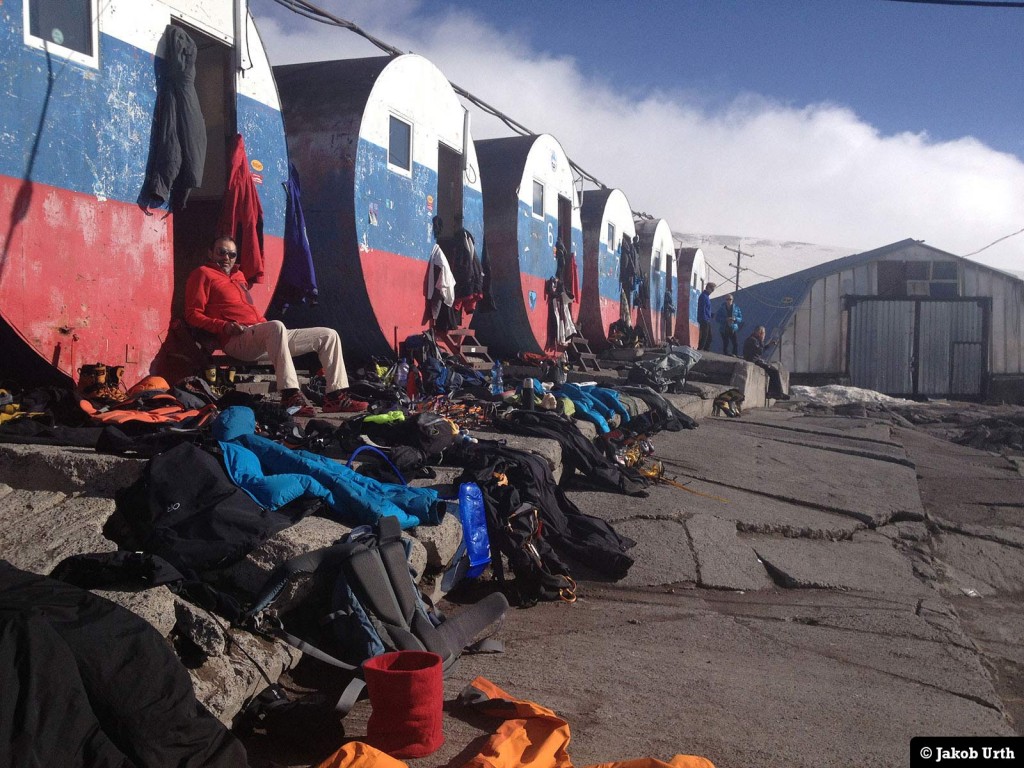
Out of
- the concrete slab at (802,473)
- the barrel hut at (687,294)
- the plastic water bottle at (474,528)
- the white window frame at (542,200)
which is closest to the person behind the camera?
the plastic water bottle at (474,528)

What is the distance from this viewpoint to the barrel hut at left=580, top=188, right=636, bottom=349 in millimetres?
14539

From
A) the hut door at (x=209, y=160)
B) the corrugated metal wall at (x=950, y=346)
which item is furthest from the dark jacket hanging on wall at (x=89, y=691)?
the corrugated metal wall at (x=950, y=346)

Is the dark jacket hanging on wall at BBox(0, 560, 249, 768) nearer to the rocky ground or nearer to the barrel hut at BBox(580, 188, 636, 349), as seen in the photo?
the rocky ground

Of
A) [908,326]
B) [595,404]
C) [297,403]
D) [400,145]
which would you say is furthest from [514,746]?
[908,326]

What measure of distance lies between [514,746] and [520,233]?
9253mm

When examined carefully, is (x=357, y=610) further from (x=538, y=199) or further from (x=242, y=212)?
(x=538, y=199)

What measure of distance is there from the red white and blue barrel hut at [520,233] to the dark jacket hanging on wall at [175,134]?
542 cm

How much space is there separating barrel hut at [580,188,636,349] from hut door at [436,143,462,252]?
5.29 metres


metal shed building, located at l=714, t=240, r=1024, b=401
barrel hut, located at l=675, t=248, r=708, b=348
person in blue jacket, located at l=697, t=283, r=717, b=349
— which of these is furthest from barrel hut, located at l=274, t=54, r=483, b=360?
metal shed building, located at l=714, t=240, r=1024, b=401

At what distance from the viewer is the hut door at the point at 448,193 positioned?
934cm

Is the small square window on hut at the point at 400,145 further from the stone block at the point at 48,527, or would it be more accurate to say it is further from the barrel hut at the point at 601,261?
the barrel hut at the point at 601,261

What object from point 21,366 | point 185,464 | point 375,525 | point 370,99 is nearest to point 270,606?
point 375,525

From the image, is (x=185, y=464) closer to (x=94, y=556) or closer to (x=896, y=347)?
(x=94, y=556)

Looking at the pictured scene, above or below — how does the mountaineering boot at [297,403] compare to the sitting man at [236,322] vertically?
below
